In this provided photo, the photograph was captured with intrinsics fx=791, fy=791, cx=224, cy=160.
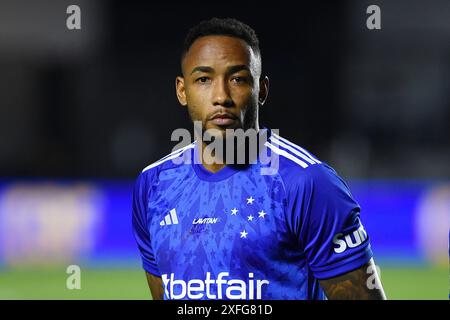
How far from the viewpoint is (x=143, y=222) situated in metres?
3.84

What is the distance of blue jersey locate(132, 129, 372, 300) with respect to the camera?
3246 mm

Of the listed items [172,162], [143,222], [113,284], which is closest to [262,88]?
[172,162]

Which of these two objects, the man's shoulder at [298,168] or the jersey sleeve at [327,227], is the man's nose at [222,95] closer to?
the man's shoulder at [298,168]

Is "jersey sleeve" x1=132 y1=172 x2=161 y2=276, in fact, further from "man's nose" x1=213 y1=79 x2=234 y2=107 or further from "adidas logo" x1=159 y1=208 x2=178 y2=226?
"man's nose" x1=213 y1=79 x2=234 y2=107

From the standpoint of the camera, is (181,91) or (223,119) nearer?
(223,119)

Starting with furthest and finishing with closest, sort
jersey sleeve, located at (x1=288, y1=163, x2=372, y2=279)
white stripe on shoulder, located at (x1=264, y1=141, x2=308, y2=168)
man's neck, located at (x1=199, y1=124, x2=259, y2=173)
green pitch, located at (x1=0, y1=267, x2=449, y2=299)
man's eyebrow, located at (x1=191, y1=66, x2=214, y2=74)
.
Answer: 1. green pitch, located at (x1=0, y1=267, x2=449, y2=299)
2. man's neck, located at (x1=199, y1=124, x2=259, y2=173)
3. man's eyebrow, located at (x1=191, y1=66, x2=214, y2=74)
4. white stripe on shoulder, located at (x1=264, y1=141, x2=308, y2=168)
5. jersey sleeve, located at (x1=288, y1=163, x2=372, y2=279)

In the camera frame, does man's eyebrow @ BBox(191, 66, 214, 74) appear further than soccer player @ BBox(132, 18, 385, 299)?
Yes

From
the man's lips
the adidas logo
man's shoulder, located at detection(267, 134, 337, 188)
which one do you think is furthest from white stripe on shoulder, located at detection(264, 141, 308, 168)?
the adidas logo

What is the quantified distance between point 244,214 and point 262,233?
0.13 metres

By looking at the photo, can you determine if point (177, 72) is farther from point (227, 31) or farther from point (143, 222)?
point (227, 31)

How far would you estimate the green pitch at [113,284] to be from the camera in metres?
8.93

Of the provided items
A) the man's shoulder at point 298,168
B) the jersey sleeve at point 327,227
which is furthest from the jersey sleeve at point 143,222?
the jersey sleeve at point 327,227
